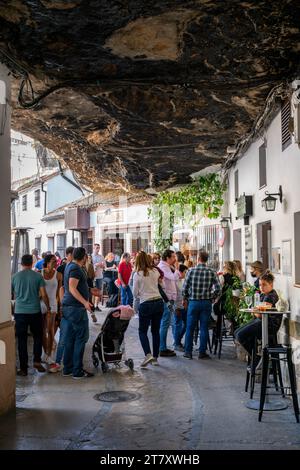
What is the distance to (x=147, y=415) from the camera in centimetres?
593

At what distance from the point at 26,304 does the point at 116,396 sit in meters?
1.90

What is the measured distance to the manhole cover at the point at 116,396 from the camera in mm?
6621

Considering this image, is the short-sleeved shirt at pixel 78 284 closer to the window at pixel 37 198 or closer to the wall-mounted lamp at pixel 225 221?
the wall-mounted lamp at pixel 225 221

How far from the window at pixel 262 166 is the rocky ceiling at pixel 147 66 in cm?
48

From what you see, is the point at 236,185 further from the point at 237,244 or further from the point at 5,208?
the point at 5,208

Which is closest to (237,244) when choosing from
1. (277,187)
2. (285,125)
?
(277,187)

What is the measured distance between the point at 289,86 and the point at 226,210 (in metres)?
6.45

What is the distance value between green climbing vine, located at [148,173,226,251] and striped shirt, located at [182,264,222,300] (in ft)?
14.9

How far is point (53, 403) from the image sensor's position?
6410 mm

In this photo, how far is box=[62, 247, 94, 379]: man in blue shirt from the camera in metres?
7.66

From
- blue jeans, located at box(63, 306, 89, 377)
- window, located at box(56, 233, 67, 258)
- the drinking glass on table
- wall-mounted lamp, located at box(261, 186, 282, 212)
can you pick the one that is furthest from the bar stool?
window, located at box(56, 233, 67, 258)

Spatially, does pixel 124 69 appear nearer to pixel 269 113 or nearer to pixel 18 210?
pixel 269 113

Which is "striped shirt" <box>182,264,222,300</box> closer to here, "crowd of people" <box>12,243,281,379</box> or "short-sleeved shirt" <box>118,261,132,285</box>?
"crowd of people" <box>12,243,281,379</box>

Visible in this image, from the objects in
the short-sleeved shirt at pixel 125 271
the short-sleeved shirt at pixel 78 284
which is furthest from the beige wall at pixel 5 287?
the short-sleeved shirt at pixel 125 271
